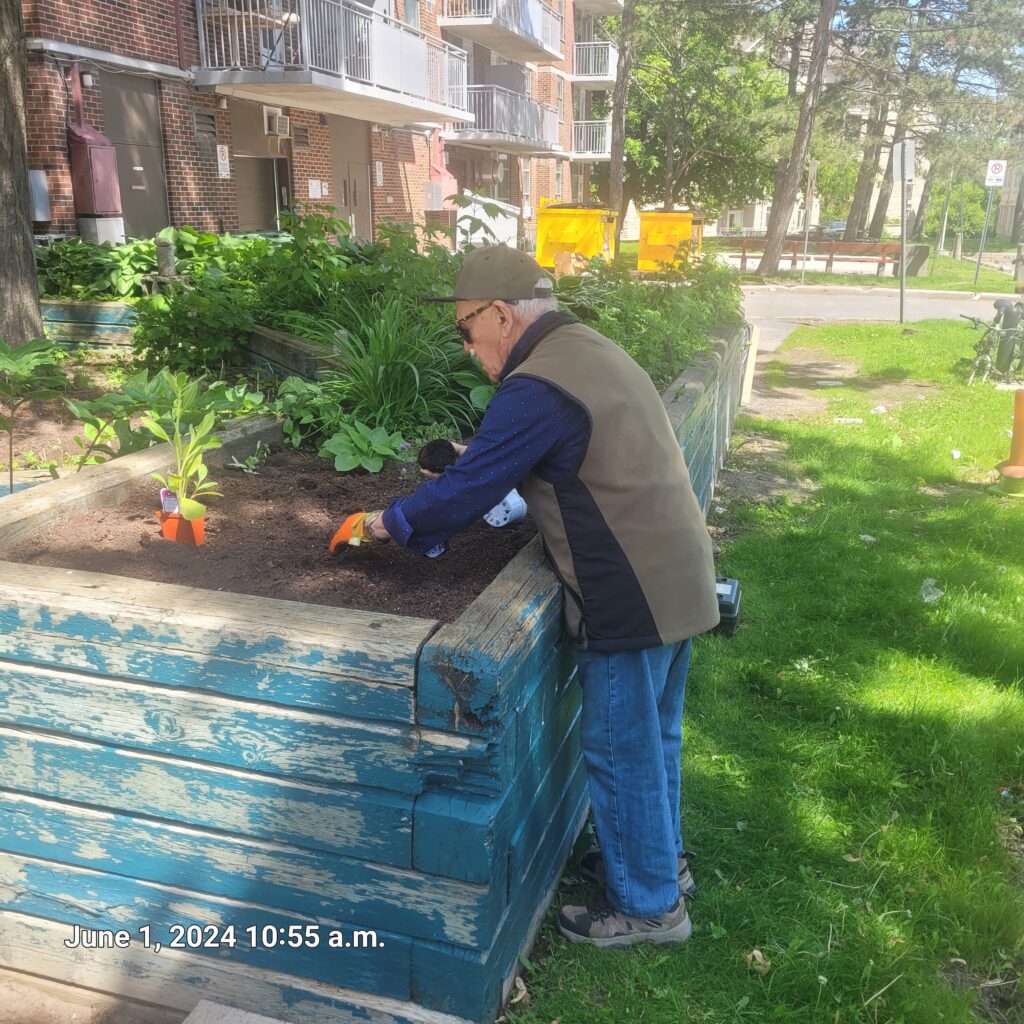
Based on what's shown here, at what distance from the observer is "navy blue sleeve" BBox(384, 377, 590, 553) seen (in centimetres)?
238

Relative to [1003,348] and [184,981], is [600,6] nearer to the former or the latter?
[1003,348]

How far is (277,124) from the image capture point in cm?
1861

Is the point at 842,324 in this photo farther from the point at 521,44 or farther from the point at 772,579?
the point at 521,44

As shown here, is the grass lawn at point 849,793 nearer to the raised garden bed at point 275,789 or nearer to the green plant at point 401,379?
the raised garden bed at point 275,789

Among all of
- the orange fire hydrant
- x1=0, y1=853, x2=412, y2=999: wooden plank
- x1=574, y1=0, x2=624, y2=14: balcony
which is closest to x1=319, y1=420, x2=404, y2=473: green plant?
x1=0, y1=853, x2=412, y2=999: wooden plank

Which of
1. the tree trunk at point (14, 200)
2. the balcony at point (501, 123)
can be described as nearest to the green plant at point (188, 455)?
the tree trunk at point (14, 200)

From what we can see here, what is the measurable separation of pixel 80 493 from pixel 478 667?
1901 mm

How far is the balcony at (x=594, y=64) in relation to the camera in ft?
133

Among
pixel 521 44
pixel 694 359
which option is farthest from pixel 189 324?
pixel 521 44

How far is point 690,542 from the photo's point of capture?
8.32 feet

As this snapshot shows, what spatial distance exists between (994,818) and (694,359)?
3679 millimetres

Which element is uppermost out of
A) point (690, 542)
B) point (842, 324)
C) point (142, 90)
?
point (142, 90)

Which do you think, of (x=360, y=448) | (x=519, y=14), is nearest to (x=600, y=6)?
(x=519, y=14)

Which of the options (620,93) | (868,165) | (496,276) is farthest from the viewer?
(868,165)
